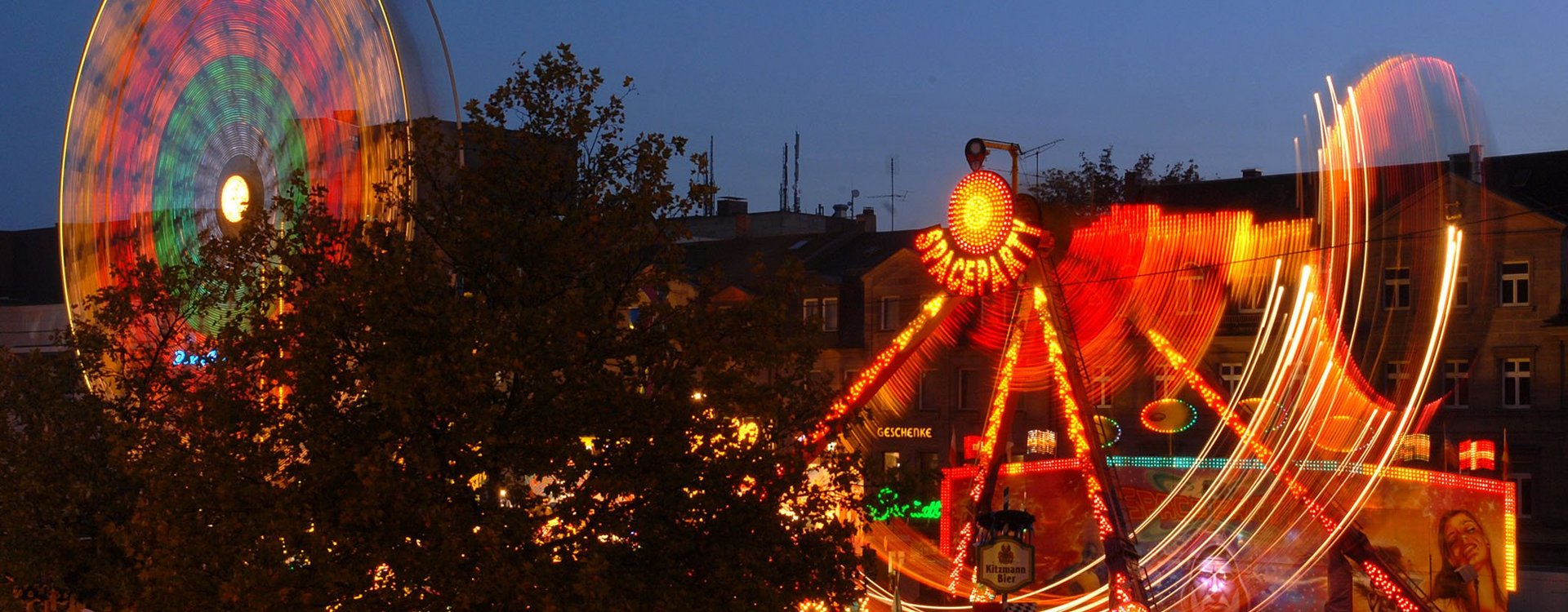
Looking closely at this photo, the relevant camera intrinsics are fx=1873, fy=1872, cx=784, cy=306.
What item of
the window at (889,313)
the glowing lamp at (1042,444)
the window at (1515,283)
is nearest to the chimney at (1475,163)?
the window at (1515,283)

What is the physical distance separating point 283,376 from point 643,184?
356cm

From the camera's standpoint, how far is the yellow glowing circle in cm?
2289

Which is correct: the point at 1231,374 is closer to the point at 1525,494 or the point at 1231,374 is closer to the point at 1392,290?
the point at 1392,290

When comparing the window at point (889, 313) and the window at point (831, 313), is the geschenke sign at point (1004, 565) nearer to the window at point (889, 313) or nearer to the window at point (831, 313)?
the window at point (889, 313)

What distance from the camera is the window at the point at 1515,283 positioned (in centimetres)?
5125

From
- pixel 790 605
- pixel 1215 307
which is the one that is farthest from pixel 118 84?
pixel 1215 307

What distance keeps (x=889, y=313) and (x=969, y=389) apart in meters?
3.54

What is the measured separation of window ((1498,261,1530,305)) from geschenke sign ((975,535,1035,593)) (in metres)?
32.2

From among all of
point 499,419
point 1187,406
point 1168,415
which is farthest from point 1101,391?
point 499,419

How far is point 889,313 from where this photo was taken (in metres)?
60.4

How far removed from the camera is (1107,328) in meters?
39.2

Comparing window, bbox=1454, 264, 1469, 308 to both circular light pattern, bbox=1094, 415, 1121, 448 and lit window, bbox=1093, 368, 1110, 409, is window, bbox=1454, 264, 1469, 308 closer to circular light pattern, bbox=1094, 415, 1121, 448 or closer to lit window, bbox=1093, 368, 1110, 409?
lit window, bbox=1093, 368, 1110, 409

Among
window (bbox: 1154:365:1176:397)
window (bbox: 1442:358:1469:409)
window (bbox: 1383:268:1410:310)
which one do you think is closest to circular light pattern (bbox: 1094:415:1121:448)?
window (bbox: 1154:365:1176:397)

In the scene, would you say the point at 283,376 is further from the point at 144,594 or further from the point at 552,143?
the point at 552,143
